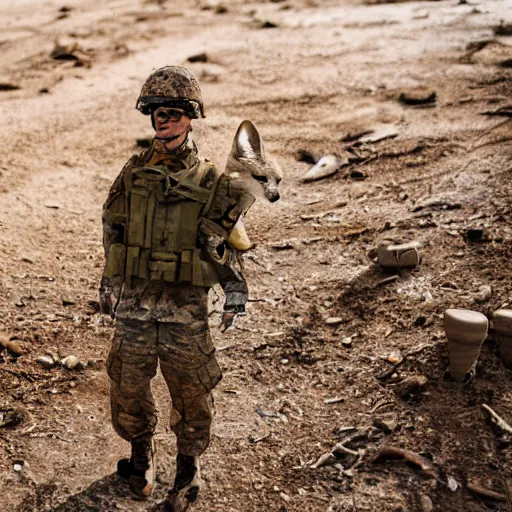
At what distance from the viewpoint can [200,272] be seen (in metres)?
4.38

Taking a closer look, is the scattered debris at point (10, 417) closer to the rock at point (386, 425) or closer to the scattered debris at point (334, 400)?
the scattered debris at point (334, 400)

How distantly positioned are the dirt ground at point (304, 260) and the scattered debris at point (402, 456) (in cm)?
2

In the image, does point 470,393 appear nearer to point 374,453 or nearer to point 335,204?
point 374,453

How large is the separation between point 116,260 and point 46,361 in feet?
6.59

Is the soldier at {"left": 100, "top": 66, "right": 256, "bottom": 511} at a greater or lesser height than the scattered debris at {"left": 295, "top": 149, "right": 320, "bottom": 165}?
greater

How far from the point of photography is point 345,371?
6.05 m

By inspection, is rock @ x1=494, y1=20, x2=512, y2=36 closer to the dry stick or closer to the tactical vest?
the dry stick

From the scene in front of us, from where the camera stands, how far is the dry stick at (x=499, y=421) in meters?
5.29

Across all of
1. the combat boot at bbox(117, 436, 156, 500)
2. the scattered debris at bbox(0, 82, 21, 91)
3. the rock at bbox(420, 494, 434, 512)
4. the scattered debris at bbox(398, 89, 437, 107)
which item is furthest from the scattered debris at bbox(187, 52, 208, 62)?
the rock at bbox(420, 494, 434, 512)

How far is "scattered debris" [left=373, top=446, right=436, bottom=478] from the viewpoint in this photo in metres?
5.10

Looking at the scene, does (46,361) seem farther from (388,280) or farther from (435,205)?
(435,205)

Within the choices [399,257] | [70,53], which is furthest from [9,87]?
[399,257]

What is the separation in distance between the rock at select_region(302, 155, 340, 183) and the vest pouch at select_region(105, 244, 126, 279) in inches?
190

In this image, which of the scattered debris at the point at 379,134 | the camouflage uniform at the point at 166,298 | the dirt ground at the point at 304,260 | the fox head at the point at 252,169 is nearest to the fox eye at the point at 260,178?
the fox head at the point at 252,169
